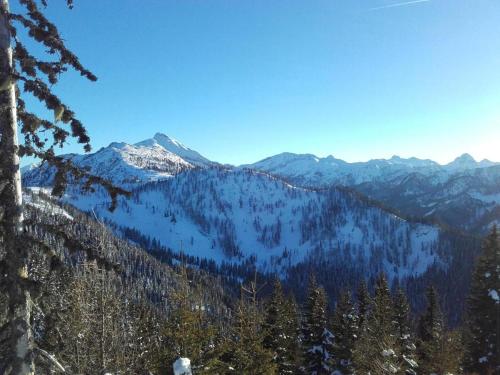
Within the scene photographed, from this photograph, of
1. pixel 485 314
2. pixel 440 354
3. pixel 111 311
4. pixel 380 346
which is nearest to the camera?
pixel 111 311

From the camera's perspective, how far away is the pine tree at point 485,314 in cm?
2630

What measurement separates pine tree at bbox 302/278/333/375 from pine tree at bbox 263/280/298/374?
132cm

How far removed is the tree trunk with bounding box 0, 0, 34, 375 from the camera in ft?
29.4

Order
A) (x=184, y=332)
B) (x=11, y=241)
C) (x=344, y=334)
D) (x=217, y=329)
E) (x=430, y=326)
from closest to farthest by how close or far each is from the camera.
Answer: (x=11, y=241)
(x=184, y=332)
(x=217, y=329)
(x=430, y=326)
(x=344, y=334)


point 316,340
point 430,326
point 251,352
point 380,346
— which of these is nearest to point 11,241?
point 251,352

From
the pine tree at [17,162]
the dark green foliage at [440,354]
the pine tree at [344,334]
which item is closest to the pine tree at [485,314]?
the dark green foliage at [440,354]

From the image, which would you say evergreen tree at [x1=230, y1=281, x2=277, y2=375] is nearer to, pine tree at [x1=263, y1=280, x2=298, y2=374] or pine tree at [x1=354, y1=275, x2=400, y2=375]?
pine tree at [x1=354, y1=275, x2=400, y2=375]

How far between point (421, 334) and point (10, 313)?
4096 cm

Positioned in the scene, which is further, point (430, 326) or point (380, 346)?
point (430, 326)

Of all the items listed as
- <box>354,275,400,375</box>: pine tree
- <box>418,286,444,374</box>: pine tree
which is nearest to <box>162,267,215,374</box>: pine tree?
<box>354,275,400,375</box>: pine tree

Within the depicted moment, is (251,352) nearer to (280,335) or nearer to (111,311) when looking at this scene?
(111,311)

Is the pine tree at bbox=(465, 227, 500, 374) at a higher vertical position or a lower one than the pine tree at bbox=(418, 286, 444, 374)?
higher

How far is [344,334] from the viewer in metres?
38.5

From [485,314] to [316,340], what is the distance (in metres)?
16.2
